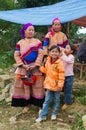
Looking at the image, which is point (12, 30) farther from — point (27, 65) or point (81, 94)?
point (27, 65)

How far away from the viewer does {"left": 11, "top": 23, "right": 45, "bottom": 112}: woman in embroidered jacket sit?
4883 millimetres

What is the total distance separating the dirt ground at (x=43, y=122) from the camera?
184 inches

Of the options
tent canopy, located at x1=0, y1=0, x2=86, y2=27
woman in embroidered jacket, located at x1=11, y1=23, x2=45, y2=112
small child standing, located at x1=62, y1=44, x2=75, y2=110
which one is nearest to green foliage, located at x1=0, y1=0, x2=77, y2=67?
tent canopy, located at x1=0, y1=0, x2=86, y2=27

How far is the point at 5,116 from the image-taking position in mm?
5285

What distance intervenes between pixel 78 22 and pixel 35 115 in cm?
294

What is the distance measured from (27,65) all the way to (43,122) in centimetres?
90

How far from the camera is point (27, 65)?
4.91 m

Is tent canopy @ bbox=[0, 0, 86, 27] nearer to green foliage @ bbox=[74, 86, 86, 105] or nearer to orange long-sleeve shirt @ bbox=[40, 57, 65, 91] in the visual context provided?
orange long-sleeve shirt @ bbox=[40, 57, 65, 91]

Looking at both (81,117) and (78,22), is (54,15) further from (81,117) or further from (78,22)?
(81,117)

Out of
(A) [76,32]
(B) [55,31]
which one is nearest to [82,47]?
(B) [55,31]

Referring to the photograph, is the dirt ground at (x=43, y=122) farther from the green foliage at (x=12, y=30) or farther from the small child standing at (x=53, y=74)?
the green foliage at (x=12, y=30)

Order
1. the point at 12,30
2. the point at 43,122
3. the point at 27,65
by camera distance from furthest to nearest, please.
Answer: the point at 12,30 < the point at 27,65 < the point at 43,122

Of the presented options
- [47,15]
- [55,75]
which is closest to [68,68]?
[55,75]

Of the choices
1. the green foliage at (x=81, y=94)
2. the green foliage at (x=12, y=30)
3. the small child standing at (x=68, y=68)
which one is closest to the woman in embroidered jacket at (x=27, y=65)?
the small child standing at (x=68, y=68)
